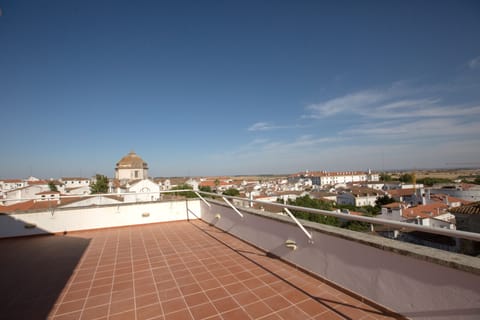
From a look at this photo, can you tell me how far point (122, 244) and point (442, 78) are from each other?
1890 centimetres

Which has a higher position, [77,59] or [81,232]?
[77,59]

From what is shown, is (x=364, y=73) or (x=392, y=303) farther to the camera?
(x=364, y=73)

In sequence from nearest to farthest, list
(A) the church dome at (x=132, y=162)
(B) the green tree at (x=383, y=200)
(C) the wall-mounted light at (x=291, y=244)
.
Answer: (C) the wall-mounted light at (x=291, y=244) → (A) the church dome at (x=132, y=162) → (B) the green tree at (x=383, y=200)

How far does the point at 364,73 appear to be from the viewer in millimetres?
12570

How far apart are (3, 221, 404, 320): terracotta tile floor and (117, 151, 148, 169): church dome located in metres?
39.1

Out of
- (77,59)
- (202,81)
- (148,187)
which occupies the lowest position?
(148,187)

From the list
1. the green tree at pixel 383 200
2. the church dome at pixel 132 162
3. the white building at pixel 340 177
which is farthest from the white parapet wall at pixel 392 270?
the white building at pixel 340 177

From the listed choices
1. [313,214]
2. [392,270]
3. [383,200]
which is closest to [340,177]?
[383,200]

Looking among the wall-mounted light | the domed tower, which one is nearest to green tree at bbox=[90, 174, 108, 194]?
the domed tower

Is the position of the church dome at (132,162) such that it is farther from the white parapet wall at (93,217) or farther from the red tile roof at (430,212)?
the red tile roof at (430,212)

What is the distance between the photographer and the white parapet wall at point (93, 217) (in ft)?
14.9

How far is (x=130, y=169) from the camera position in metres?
38.5

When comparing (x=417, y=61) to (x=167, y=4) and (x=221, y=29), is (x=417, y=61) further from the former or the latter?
(x=167, y=4)

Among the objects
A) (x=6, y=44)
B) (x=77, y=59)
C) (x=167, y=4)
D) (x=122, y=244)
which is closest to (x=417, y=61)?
(x=167, y=4)
